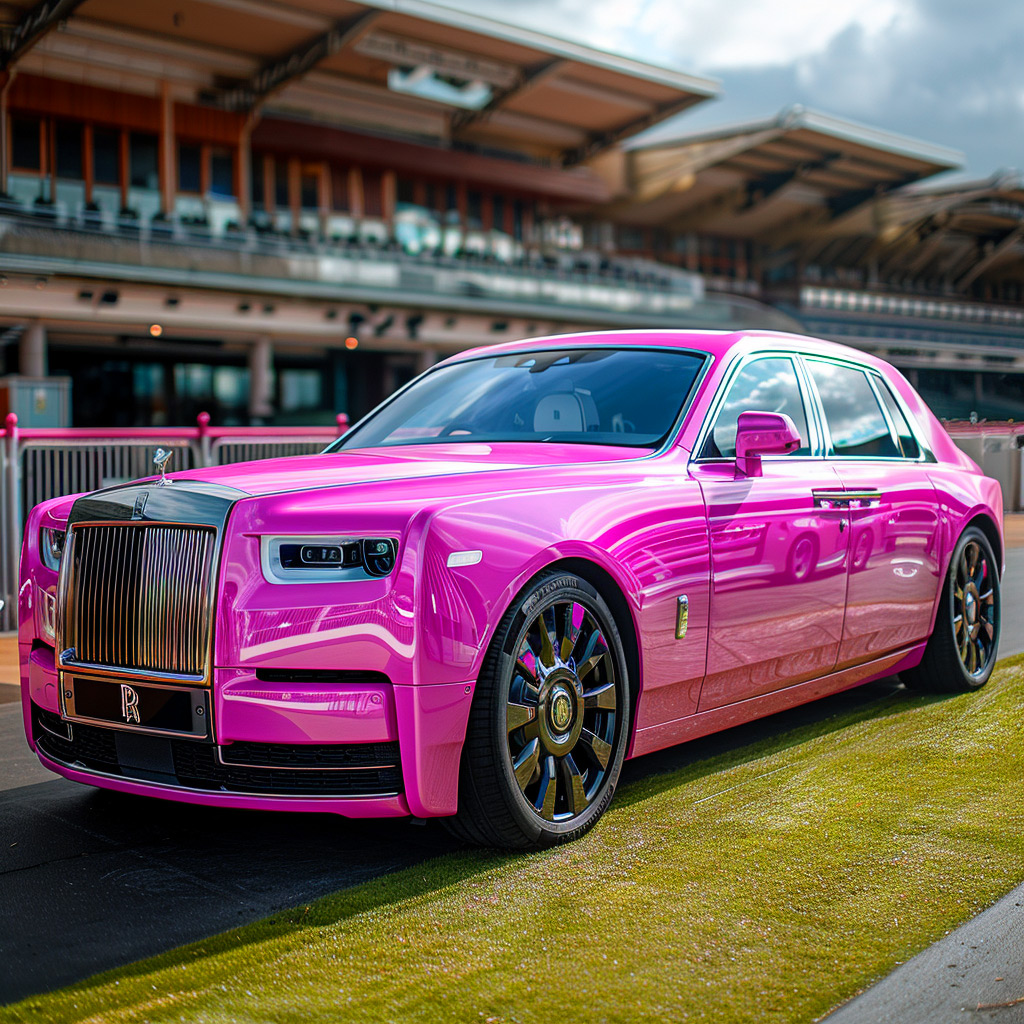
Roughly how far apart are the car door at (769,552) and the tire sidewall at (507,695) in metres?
0.51

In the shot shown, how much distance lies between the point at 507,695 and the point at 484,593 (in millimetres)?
328

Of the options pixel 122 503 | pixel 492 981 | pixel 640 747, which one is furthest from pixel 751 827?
pixel 122 503

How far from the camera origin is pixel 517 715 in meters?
3.65

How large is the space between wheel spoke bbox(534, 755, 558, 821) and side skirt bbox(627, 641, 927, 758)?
445mm

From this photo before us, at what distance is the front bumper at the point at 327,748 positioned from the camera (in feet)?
11.0

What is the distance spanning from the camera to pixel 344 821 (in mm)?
4238

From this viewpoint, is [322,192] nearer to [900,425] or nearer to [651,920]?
[900,425]

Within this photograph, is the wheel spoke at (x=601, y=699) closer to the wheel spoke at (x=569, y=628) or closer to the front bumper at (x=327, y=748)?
the wheel spoke at (x=569, y=628)

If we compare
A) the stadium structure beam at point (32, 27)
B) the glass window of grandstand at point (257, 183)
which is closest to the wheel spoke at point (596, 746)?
the stadium structure beam at point (32, 27)

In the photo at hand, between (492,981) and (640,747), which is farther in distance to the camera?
(640,747)

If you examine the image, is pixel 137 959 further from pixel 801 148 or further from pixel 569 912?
pixel 801 148

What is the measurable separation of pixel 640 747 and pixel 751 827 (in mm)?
466

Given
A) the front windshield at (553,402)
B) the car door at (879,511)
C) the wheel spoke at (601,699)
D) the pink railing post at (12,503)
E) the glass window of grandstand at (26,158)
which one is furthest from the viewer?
the glass window of grandstand at (26,158)

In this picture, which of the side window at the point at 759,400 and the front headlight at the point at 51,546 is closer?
the front headlight at the point at 51,546
